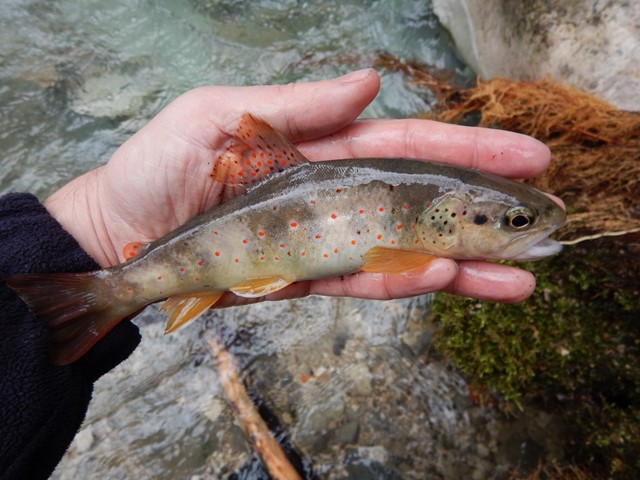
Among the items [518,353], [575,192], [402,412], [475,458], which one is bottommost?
[475,458]

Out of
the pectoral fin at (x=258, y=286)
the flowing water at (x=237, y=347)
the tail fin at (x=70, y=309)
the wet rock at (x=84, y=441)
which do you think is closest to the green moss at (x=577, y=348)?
the flowing water at (x=237, y=347)

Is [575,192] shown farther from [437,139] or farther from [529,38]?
[529,38]

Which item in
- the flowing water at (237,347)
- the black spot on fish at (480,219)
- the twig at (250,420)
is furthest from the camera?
the flowing water at (237,347)

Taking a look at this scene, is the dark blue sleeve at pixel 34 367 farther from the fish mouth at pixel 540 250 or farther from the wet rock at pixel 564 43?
the wet rock at pixel 564 43

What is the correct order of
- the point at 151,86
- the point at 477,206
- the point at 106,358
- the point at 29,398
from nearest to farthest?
the point at 29,398 < the point at 477,206 < the point at 106,358 < the point at 151,86

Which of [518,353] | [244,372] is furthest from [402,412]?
[244,372]

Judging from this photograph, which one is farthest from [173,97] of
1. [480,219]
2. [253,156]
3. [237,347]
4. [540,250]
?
[540,250]

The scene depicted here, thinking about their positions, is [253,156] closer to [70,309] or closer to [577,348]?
[70,309]
